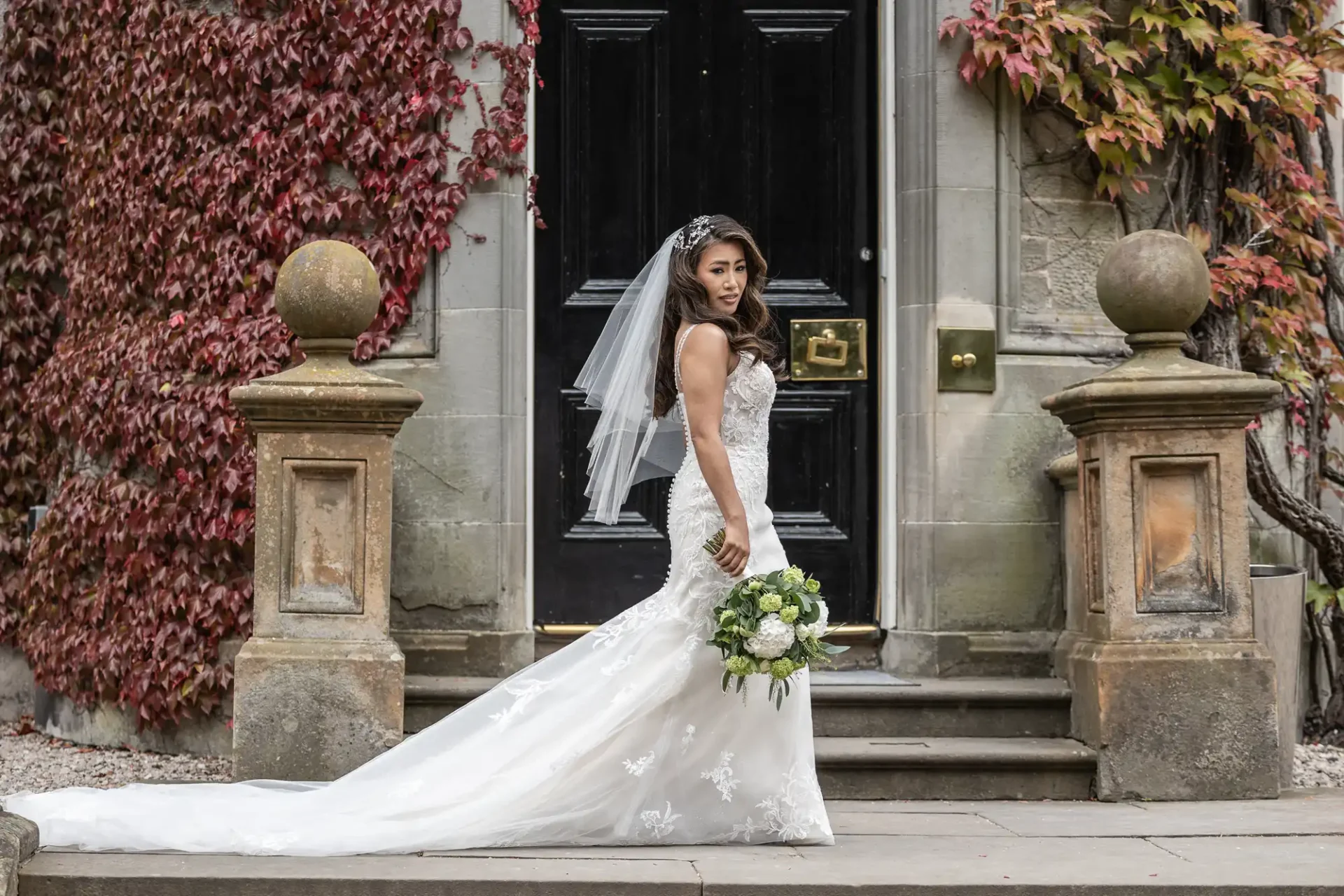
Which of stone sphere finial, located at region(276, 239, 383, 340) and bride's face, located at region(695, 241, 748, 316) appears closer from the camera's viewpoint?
bride's face, located at region(695, 241, 748, 316)

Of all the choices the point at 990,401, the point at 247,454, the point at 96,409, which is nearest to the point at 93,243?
the point at 96,409

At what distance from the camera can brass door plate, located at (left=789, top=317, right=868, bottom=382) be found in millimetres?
7359

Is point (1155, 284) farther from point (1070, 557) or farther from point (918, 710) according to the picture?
point (918, 710)

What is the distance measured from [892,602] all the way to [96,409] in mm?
3858

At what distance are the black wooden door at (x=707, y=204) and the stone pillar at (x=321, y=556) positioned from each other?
49.0 inches

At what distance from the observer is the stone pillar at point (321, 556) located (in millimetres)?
6055

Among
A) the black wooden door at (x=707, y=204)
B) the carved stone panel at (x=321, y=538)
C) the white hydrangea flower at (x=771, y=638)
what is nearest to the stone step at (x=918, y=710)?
the carved stone panel at (x=321, y=538)

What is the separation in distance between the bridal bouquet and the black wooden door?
2.28 m

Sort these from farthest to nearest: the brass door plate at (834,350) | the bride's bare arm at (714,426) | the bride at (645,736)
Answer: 1. the brass door plate at (834,350)
2. the bride's bare arm at (714,426)
3. the bride at (645,736)

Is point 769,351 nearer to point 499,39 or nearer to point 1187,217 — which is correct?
point 499,39

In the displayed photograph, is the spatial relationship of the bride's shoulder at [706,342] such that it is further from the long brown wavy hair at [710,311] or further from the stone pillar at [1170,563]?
the stone pillar at [1170,563]

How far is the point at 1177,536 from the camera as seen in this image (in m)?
6.21

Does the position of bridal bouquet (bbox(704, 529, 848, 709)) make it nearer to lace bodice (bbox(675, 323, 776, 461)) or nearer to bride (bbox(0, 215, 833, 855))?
bride (bbox(0, 215, 833, 855))

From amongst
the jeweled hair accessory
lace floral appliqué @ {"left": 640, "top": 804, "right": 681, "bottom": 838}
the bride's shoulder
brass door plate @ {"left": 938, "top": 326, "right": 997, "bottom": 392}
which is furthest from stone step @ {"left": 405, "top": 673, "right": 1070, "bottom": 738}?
the jeweled hair accessory
